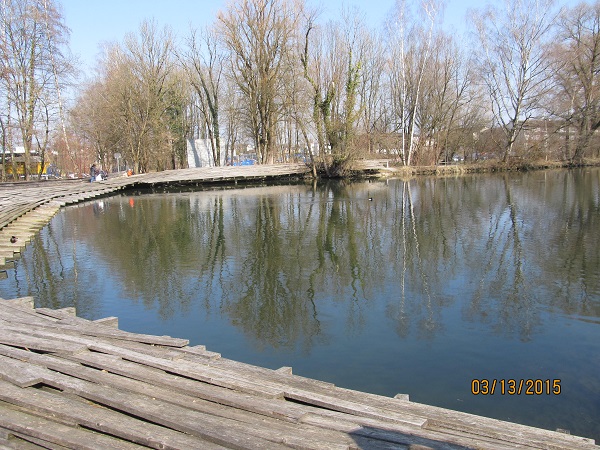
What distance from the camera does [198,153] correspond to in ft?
172

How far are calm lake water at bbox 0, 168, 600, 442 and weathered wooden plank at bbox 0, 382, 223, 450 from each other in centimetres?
276

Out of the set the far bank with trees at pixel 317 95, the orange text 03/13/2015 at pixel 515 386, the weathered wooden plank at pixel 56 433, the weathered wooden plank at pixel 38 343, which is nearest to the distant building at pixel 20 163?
the far bank with trees at pixel 317 95

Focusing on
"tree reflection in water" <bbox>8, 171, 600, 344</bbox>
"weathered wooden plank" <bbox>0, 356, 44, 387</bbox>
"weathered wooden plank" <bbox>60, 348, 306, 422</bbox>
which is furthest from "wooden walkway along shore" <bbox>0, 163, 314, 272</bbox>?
"weathered wooden plank" <bbox>60, 348, 306, 422</bbox>

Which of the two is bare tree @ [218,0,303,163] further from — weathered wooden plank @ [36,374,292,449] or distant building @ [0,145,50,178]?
weathered wooden plank @ [36,374,292,449]

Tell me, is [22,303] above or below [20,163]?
below

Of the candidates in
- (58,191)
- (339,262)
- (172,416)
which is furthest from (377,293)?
(58,191)

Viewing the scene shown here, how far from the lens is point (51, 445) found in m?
3.36

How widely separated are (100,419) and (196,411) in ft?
2.10

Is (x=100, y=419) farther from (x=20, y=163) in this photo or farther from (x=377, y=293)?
(x=20, y=163)

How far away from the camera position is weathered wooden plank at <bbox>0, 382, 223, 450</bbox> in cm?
326

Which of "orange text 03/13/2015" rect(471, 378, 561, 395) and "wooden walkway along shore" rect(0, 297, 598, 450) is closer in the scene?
"wooden walkway along shore" rect(0, 297, 598, 450)

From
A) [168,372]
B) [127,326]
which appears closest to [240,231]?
[127,326]

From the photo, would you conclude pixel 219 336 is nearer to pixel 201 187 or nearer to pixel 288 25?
pixel 201 187

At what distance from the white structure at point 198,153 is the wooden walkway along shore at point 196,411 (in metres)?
48.2
